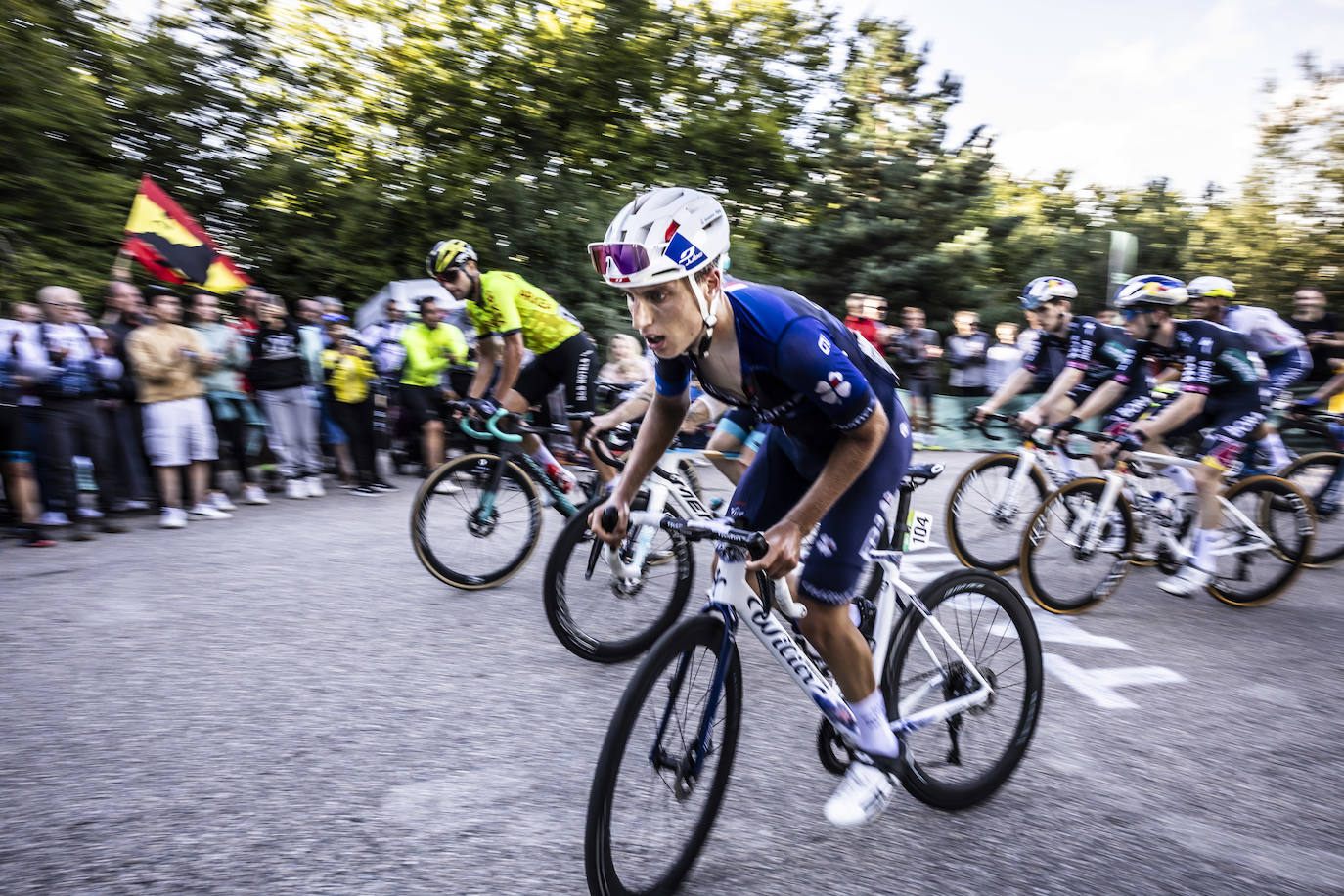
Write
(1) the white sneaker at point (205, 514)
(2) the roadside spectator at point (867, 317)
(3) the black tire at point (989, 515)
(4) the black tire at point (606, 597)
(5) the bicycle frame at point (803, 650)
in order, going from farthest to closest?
(2) the roadside spectator at point (867, 317) → (1) the white sneaker at point (205, 514) → (3) the black tire at point (989, 515) → (4) the black tire at point (606, 597) → (5) the bicycle frame at point (803, 650)

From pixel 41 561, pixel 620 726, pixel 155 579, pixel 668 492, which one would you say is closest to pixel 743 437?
pixel 668 492

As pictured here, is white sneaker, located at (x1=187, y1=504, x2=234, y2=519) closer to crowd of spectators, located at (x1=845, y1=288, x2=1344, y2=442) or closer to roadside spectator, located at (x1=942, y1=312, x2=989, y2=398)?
crowd of spectators, located at (x1=845, y1=288, x2=1344, y2=442)

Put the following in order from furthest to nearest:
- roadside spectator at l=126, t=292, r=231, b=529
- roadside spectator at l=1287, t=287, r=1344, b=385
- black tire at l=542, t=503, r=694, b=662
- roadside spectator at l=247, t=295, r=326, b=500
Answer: roadside spectator at l=1287, t=287, r=1344, b=385 → roadside spectator at l=247, t=295, r=326, b=500 → roadside spectator at l=126, t=292, r=231, b=529 → black tire at l=542, t=503, r=694, b=662

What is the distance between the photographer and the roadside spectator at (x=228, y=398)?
8781 millimetres

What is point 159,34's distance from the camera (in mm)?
14492

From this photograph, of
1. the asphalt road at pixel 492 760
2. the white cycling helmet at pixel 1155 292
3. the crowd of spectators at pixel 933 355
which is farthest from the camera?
Result: the crowd of spectators at pixel 933 355

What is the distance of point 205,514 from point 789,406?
7.33m

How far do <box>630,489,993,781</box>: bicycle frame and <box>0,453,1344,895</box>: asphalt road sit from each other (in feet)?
1.33

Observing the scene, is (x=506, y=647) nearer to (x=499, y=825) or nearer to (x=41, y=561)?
(x=499, y=825)

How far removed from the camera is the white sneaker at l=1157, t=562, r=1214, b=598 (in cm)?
598

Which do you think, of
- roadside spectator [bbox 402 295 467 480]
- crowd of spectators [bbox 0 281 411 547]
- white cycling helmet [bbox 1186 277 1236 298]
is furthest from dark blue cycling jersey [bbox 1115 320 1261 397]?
crowd of spectators [bbox 0 281 411 547]

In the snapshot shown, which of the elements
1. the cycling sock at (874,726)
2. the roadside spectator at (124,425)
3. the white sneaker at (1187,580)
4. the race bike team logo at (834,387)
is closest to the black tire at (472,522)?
the cycling sock at (874,726)

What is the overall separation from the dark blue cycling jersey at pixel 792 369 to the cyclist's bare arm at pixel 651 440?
0.06 metres

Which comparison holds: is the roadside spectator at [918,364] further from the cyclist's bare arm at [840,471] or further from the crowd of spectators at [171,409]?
the cyclist's bare arm at [840,471]
